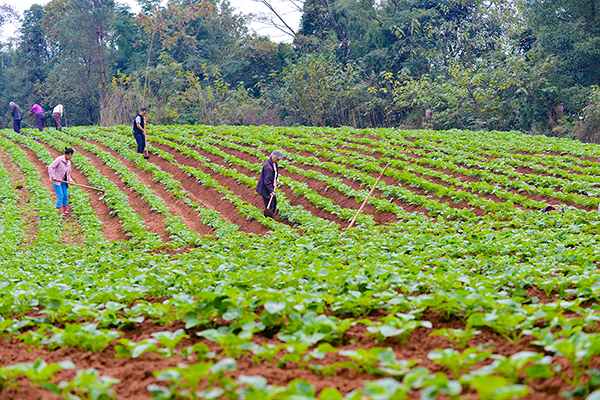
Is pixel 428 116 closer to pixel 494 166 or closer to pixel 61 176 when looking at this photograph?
pixel 494 166

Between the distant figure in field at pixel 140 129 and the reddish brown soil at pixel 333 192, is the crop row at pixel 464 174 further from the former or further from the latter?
the distant figure in field at pixel 140 129

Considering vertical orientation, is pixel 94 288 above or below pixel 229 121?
below

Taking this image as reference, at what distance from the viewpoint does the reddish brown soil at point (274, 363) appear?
260 centimetres

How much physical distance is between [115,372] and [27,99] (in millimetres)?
52719

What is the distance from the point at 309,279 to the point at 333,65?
3173cm

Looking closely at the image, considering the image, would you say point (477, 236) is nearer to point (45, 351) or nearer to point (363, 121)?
point (45, 351)

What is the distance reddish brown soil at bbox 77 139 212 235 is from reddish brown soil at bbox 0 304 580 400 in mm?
6975

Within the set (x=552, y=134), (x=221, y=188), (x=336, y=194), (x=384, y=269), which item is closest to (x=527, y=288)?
(x=384, y=269)

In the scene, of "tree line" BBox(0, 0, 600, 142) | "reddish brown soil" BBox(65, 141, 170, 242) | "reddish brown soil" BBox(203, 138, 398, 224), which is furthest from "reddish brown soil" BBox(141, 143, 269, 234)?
"tree line" BBox(0, 0, 600, 142)

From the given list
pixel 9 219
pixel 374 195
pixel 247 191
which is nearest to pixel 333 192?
pixel 374 195

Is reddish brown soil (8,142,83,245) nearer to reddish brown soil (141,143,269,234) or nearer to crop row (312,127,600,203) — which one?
reddish brown soil (141,143,269,234)

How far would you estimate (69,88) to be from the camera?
4328 cm

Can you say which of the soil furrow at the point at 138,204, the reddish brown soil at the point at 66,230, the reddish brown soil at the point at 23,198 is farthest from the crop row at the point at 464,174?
the reddish brown soil at the point at 23,198

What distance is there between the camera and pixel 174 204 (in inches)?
498
